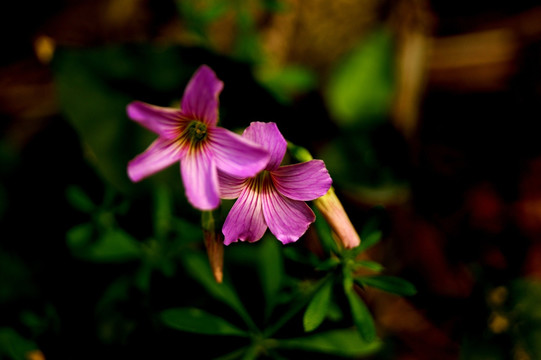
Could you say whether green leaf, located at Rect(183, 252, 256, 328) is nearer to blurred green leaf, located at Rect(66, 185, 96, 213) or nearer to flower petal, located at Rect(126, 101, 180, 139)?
blurred green leaf, located at Rect(66, 185, 96, 213)

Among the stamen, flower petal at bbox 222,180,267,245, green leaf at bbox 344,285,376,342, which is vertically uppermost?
the stamen

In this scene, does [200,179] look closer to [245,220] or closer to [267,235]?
[245,220]

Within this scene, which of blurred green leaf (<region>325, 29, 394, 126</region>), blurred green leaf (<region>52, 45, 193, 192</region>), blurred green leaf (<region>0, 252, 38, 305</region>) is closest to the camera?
blurred green leaf (<region>52, 45, 193, 192</region>)

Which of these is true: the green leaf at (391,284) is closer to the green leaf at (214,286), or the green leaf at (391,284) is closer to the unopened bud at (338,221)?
the unopened bud at (338,221)

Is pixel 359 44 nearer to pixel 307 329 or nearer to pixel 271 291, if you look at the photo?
pixel 271 291

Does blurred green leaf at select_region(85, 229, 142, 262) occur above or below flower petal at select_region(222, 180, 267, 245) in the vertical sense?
below

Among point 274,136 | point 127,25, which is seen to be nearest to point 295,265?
point 274,136

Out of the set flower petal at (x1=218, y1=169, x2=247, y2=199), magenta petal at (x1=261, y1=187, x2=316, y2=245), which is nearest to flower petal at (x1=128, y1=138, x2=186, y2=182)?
flower petal at (x1=218, y1=169, x2=247, y2=199)
